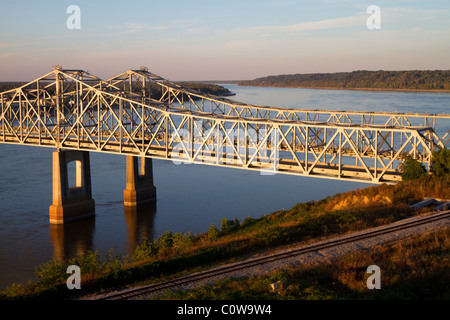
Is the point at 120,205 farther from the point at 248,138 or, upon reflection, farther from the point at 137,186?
the point at 248,138

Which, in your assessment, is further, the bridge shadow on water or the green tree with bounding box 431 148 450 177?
the bridge shadow on water

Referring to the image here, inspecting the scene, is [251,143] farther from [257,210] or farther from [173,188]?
[173,188]

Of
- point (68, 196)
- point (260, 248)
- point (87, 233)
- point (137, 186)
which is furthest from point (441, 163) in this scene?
point (68, 196)

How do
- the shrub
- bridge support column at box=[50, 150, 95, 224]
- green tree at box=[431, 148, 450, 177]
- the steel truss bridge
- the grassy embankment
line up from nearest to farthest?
1. the grassy embankment
2. green tree at box=[431, 148, 450, 177]
3. the shrub
4. the steel truss bridge
5. bridge support column at box=[50, 150, 95, 224]

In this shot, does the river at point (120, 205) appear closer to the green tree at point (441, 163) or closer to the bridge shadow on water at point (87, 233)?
the bridge shadow on water at point (87, 233)

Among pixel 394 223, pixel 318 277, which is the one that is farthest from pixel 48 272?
pixel 394 223

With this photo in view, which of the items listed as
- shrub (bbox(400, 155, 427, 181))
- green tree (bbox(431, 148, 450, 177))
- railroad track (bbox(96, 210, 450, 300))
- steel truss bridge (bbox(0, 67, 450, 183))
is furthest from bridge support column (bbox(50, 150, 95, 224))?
railroad track (bbox(96, 210, 450, 300))

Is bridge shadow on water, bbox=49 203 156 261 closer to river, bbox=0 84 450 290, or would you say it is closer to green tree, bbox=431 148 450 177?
river, bbox=0 84 450 290
